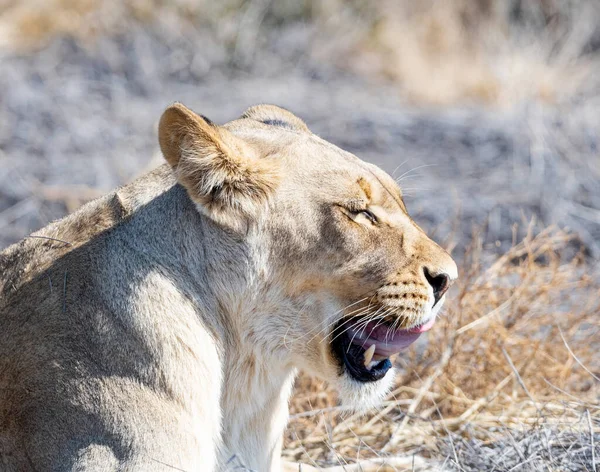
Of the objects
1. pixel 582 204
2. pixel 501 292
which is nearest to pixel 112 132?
pixel 582 204

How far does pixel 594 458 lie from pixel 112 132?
5.27 m

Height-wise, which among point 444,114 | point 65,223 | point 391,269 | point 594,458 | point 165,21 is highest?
point 65,223

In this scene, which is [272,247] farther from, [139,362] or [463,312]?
[463,312]

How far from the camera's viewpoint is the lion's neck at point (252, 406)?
266cm

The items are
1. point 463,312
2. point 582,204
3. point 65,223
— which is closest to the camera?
point 65,223

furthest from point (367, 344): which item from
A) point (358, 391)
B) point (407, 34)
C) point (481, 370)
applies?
point (407, 34)

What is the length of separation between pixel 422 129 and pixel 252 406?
16.8ft

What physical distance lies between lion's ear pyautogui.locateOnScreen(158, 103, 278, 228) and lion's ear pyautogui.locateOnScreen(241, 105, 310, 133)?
0.41 metres

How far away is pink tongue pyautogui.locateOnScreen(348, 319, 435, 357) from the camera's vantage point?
267 cm

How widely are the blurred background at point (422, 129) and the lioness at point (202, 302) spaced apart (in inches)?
19.3

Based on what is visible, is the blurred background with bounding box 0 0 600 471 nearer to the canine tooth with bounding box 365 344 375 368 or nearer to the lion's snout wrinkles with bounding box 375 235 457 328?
the canine tooth with bounding box 365 344 375 368

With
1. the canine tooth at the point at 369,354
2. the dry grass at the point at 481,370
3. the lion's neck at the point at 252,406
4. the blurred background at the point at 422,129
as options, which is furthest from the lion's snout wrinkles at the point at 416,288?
the dry grass at the point at 481,370

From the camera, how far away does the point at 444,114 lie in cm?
811

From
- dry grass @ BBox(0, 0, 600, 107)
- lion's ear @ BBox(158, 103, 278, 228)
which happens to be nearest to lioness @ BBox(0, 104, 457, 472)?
lion's ear @ BBox(158, 103, 278, 228)
